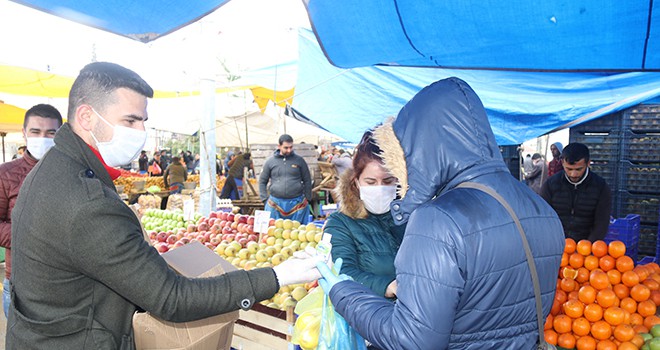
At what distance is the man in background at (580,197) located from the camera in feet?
14.7

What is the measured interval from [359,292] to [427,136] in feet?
2.04

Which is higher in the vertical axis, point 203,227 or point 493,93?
point 493,93

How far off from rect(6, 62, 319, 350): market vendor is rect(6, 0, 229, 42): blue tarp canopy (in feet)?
5.67

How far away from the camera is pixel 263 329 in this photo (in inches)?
139

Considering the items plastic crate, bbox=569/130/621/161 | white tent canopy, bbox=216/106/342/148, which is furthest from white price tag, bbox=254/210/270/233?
white tent canopy, bbox=216/106/342/148

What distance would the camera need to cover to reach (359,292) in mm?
1612

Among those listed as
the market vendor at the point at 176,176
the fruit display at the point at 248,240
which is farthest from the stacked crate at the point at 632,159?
the market vendor at the point at 176,176

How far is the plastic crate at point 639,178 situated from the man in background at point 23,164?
6.51 metres

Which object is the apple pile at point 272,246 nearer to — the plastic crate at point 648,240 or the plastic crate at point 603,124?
the plastic crate at point 603,124

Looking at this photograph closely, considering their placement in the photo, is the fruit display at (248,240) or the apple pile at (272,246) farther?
the apple pile at (272,246)

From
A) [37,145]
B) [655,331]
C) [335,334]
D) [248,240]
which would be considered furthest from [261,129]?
[335,334]

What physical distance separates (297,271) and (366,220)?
0.69m

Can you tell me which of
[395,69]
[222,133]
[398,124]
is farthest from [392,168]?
[222,133]

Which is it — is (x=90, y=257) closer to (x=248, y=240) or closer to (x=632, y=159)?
(x=248, y=240)
